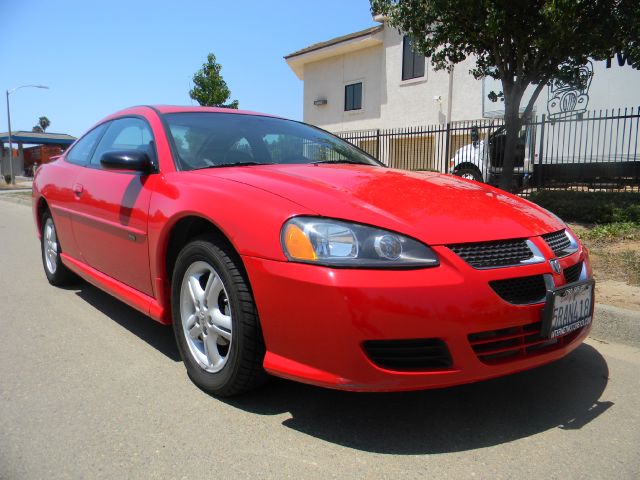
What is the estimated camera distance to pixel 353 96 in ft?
77.3

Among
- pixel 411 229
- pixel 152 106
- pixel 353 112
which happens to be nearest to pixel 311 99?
pixel 353 112

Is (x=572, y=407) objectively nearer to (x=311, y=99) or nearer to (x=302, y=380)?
(x=302, y=380)

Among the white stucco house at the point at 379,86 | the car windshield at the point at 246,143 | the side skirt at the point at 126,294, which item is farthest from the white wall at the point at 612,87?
the side skirt at the point at 126,294

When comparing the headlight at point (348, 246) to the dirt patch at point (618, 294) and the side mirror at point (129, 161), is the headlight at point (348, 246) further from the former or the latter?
the dirt patch at point (618, 294)

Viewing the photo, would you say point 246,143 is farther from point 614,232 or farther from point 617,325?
point 614,232

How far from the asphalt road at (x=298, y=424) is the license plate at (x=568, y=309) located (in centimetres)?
44

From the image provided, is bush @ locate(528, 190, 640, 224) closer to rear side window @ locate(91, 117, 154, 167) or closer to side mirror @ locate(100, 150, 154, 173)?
rear side window @ locate(91, 117, 154, 167)

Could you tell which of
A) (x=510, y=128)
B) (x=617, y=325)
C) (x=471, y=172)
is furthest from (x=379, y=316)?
(x=471, y=172)

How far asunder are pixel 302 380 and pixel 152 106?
230 cm

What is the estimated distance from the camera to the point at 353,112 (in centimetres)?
2348

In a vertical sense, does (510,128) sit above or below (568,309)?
above

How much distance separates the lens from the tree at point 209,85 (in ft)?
62.4

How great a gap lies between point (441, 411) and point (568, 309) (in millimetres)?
733

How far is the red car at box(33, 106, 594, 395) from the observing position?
197 centimetres
